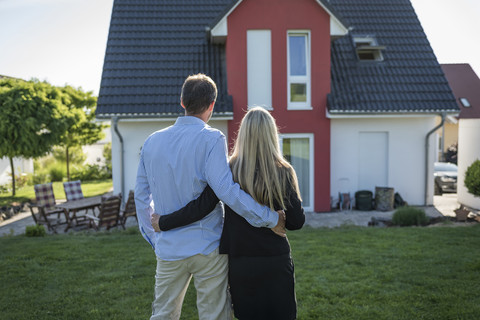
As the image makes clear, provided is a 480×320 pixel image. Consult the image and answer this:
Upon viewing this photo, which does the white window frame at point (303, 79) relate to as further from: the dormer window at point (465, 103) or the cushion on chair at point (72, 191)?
the dormer window at point (465, 103)

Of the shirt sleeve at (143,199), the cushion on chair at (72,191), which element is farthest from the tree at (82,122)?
the shirt sleeve at (143,199)

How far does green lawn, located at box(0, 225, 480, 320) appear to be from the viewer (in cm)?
493

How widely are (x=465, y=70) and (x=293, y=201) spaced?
28181 mm

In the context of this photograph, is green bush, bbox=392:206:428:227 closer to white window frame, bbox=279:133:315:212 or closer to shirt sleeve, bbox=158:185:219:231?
white window frame, bbox=279:133:315:212

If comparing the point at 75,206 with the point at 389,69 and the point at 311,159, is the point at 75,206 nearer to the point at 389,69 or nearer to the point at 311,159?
the point at 311,159

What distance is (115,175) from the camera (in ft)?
42.3

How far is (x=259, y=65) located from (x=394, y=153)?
492cm

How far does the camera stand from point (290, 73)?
12.8 meters

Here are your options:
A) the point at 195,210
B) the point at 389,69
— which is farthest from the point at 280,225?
the point at 389,69

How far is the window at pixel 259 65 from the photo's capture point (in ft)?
41.4

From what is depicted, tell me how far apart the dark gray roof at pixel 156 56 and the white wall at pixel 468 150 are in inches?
299

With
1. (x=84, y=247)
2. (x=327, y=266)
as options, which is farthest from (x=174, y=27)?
(x=327, y=266)

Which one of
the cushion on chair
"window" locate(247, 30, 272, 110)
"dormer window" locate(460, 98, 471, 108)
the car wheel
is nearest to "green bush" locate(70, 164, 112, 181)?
the cushion on chair

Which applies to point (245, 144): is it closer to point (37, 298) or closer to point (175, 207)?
point (175, 207)
